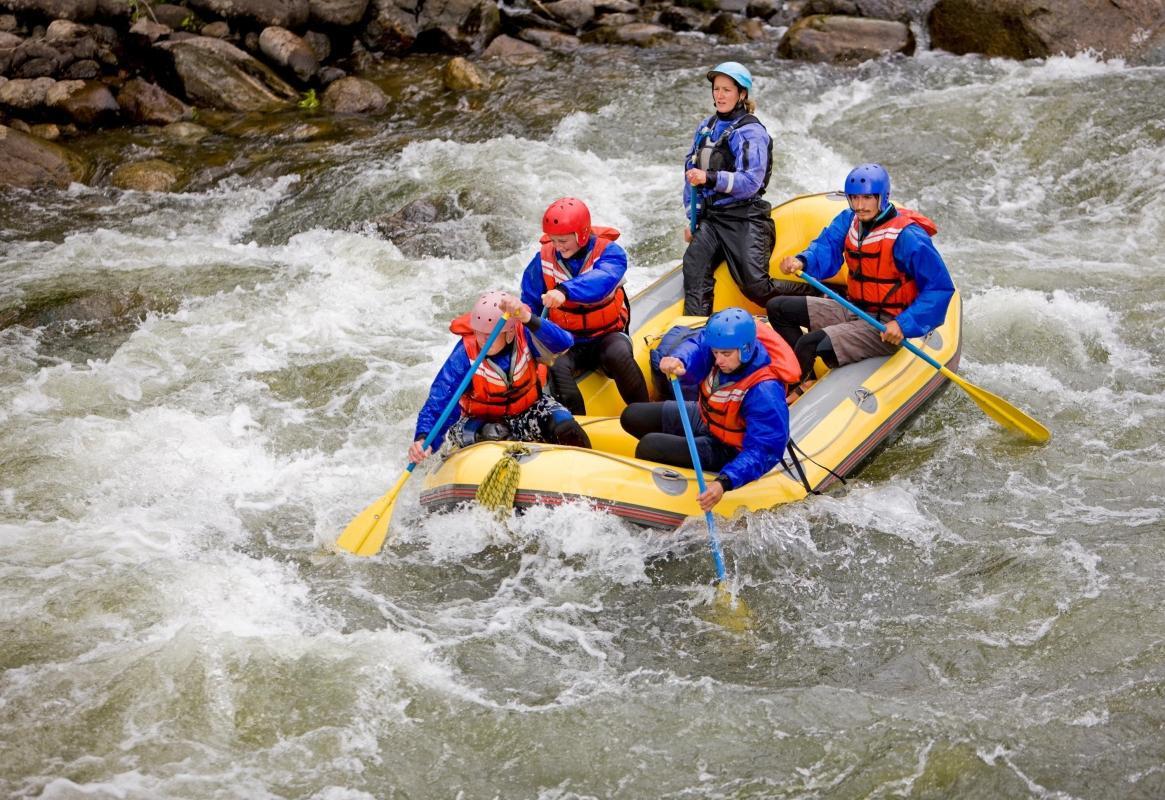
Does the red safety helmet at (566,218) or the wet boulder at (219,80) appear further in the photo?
the wet boulder at (219,80)

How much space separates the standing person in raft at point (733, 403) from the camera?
5234 mm

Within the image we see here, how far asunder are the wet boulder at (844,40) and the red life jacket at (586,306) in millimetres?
6975

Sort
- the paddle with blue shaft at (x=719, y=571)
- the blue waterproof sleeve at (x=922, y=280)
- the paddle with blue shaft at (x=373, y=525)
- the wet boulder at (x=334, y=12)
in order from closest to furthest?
the paddle with blue shaft at (x=719, y=571), the paddle with blue shaft at (x=373, y=525), the blue waterproof sleeve at (x=922, y=280), the wet boulder at (x=334, y=12)

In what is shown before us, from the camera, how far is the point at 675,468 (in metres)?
5.71

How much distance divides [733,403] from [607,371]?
38.2 inches

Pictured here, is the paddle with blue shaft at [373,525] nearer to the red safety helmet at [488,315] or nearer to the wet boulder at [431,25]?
the red safety helmet at [488,315]

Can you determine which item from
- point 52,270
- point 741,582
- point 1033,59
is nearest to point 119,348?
point 52,270

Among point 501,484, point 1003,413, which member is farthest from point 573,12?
point 501,484

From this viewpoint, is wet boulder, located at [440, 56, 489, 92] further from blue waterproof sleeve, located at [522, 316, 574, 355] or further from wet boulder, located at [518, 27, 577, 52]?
blue waterproof sleeve, located at [522, 316, 574, 355]

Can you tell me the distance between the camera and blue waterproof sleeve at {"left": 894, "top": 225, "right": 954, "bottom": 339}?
240 inches

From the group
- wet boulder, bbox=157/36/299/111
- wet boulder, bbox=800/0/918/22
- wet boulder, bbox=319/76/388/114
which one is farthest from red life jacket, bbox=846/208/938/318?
wet boulder, bbox=157/36/299/111

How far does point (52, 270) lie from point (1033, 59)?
9.16m

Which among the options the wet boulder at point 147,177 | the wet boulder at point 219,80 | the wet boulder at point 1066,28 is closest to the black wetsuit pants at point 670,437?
the wet boulder at point 147,177

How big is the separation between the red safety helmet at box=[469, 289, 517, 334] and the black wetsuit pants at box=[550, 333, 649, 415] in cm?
68
